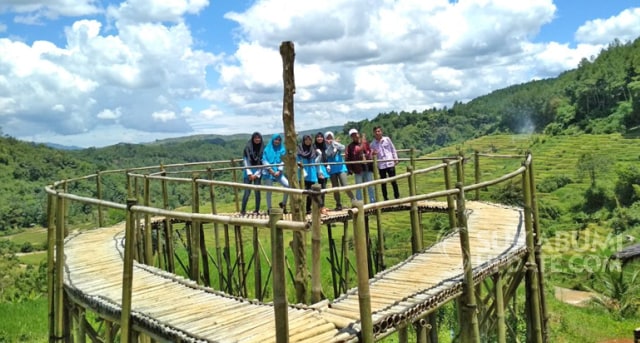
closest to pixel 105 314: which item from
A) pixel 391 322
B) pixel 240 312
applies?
pixel 240 312

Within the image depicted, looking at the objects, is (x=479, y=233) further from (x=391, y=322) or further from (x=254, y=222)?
(x=254, y=222)

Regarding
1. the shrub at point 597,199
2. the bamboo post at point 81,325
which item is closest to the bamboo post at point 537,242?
the bamboo post at point 81,325

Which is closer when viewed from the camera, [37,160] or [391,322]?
[391,322]

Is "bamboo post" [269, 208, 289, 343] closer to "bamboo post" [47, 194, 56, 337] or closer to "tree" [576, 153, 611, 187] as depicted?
"bamboo post" [47, 194, 56, 337]

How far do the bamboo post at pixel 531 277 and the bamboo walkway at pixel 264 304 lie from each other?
186 mm

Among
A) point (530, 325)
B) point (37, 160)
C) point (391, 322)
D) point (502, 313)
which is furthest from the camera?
point (37, 160)

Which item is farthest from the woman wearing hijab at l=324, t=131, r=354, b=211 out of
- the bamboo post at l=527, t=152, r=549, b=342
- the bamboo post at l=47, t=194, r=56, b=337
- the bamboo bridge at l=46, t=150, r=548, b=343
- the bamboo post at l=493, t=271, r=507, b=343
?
the bamboo post at l=47, t=194, r=56, b=337

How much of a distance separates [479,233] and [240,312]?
4.24 metres

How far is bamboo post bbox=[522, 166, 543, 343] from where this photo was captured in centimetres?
700

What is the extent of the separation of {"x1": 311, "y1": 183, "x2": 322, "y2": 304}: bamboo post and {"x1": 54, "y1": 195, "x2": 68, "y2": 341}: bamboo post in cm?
280

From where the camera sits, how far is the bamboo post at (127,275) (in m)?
4.45

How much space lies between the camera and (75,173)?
208 ft

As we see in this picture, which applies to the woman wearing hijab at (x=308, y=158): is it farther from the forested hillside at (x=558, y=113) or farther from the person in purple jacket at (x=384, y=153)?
the forested hillside at (x=558, y=113)

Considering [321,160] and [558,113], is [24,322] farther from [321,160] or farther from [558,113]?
[558,113]
